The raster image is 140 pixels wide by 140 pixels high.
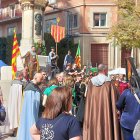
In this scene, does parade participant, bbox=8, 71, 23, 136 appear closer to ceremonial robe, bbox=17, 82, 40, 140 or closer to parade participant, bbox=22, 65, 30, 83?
parade participant, bbox=22, 65, 30, 83

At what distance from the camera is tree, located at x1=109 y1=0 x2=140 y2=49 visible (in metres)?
28.0

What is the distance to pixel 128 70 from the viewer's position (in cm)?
439

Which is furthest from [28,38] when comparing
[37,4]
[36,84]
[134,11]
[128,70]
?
[128,70]

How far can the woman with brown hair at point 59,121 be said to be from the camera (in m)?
3.84

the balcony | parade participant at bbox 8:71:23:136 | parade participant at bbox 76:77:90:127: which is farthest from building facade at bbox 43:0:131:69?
parade participant at bbox 8:71:23:136

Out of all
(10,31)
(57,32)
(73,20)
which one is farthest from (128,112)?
(10,31)

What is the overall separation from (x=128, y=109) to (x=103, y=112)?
15.7 inches

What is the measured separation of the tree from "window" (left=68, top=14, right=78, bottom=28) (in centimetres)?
1168

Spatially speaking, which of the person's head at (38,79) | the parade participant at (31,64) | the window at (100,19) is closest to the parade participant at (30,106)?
the person's head at (38,79)

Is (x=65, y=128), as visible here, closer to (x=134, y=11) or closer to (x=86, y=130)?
(x=86, y=130)

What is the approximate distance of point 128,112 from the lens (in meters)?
6.88

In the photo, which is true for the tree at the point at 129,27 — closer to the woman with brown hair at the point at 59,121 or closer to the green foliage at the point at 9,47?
the green foliage at the point at 9,47

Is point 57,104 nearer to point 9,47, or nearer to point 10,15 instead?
point 9,47

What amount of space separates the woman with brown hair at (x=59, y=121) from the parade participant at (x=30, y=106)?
367 centimetres
